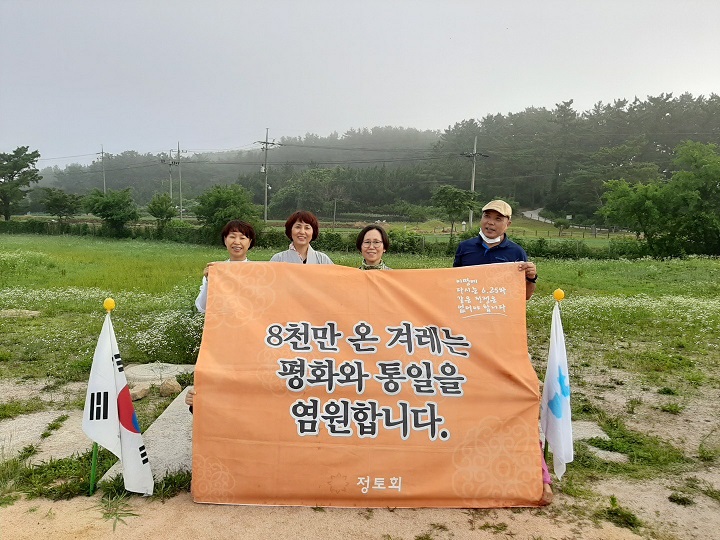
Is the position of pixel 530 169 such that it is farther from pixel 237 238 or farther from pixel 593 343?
pixel 237 238

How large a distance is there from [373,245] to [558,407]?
173cm

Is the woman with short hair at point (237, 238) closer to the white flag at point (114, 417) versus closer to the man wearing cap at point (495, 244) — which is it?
the white flag at point (114, 417)

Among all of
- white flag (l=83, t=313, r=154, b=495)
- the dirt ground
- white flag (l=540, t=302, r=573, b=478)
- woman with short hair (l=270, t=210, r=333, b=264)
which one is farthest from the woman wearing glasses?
white flag (l=83, t=313, r=154, b=495)

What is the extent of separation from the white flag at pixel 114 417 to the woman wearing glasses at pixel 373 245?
183 cm

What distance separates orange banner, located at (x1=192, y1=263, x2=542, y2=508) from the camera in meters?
3.26

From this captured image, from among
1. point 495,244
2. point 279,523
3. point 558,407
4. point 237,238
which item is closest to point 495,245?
point 495,244

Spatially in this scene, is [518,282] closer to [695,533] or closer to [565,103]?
[695,533]

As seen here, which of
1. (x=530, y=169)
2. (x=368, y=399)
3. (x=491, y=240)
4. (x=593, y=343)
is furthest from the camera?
(x=530, y=169)

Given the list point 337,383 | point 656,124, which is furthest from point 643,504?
point 656,124

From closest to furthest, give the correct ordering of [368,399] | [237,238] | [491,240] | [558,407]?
[368,399]
[558,407]
[491,240]
[237,238]

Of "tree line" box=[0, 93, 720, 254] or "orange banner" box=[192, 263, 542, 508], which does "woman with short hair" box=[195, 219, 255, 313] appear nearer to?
"orange banner" box=[192, 263, 542, 508]

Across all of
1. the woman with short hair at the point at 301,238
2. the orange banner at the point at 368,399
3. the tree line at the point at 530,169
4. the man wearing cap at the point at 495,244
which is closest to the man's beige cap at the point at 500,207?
the man wearing cap at the point at 495,244

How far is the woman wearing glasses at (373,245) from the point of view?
12.5ft

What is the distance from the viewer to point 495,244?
3.91 m
